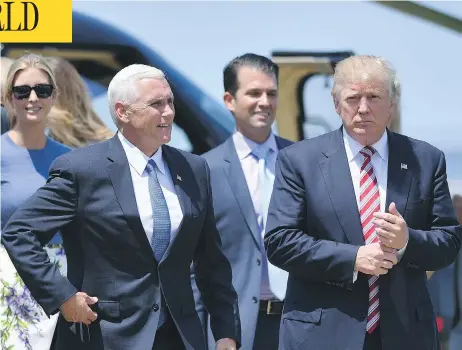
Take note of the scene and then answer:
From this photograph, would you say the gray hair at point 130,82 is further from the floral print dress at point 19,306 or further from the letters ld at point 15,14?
the letters ld at point 15,14

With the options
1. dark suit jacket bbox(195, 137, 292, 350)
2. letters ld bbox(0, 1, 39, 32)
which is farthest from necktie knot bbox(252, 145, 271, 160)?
letters ld bbox(0, 1, 39, 32)

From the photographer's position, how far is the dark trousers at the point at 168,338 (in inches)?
131

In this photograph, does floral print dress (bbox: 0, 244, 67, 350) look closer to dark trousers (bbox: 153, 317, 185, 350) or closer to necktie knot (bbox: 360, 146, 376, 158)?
dark trousers (bbox: 153, 317, 185, 350)

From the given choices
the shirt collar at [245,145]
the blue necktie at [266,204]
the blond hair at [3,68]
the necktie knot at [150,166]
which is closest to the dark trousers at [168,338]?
the necktie knot at [150,166]

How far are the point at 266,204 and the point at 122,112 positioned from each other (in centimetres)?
111

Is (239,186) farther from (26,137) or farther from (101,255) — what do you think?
(101,255)

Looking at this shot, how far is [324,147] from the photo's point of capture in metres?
3.44

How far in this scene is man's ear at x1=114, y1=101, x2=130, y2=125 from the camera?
11.2ft

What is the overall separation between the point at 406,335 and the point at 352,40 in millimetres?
2317

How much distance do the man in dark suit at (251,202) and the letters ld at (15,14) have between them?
1386 mm

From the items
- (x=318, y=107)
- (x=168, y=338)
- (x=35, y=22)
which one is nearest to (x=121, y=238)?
(x=168, y=338)

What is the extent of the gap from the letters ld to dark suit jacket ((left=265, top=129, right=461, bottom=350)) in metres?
2.45

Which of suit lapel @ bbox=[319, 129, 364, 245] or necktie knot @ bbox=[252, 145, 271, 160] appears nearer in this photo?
suit lapel @ bbox=[319, 129, 364, 245]

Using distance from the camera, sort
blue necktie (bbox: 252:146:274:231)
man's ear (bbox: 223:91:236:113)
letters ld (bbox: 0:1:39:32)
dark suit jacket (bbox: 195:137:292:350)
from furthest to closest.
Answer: letters ld (bbox: 0:1:39:32)
man's ear (bbox: 223:91:236:113)
blue necktie (bbox: 252:146:274:231)
dark suit jacket (bbox: 195:137:292:350)
